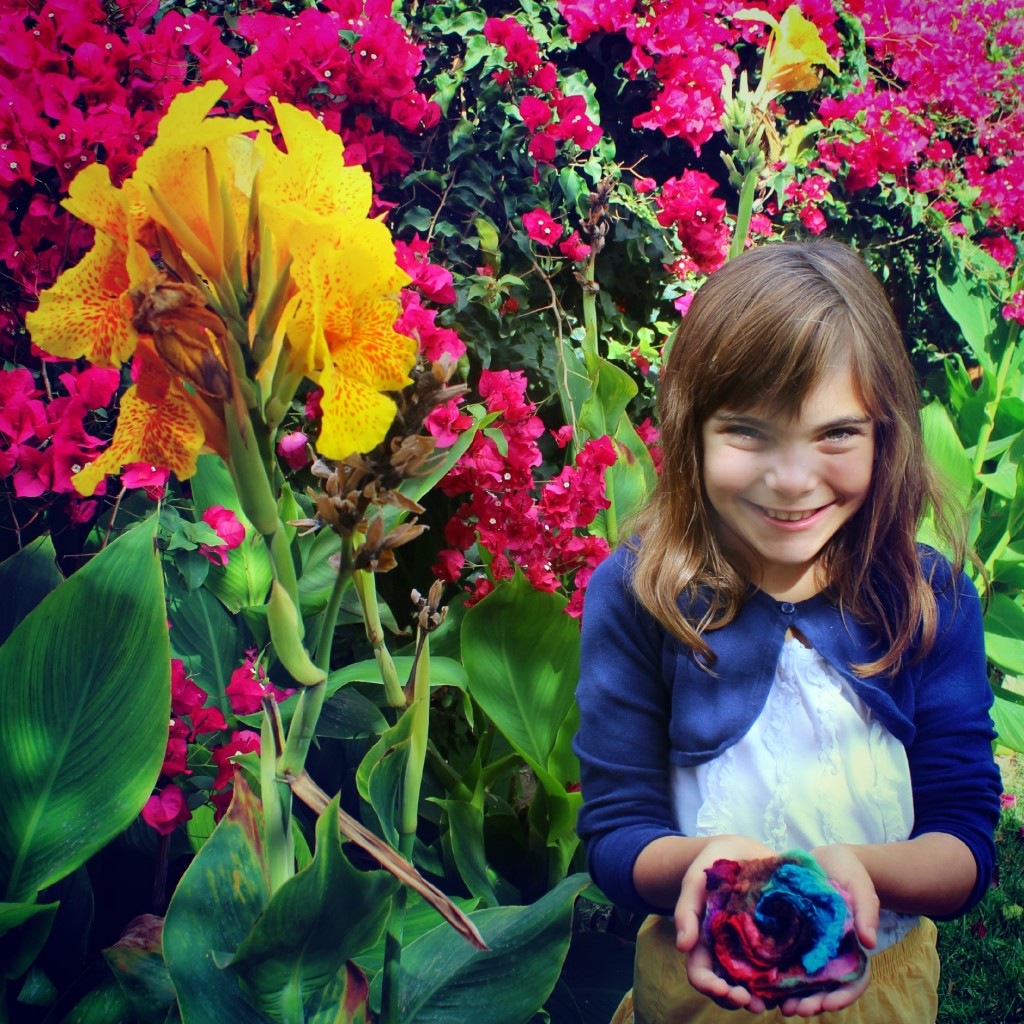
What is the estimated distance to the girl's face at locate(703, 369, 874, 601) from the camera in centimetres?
77

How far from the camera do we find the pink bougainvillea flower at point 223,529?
1.08 metres

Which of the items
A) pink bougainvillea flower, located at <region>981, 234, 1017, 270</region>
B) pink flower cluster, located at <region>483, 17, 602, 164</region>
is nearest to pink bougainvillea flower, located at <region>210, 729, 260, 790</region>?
pink flower cluster, located at <region>483, 17, 602, 164</region>

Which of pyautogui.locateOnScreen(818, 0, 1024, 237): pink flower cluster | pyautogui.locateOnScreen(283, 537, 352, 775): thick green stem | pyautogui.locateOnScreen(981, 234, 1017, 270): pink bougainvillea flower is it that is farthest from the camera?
pyautogui.locateOnScreen(981, 234, 1017, 270): pink bougainvillea flower

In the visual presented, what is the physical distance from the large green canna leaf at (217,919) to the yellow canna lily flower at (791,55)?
95 centimetres

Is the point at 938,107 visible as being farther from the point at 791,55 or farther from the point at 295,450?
the point at 295,450

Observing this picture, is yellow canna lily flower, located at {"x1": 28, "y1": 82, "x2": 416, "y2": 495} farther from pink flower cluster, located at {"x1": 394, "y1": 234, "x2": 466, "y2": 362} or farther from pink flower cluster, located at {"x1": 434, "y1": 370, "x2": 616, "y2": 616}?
pink flower cluster, located at {"x1": 434, "y1": 370, "x2": 616, "y2": 616}

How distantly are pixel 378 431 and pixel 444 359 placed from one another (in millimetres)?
76

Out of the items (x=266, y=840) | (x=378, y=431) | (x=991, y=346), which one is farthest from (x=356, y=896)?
(x=991, y=346)

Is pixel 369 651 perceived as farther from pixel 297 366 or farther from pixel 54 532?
pixel 297 366

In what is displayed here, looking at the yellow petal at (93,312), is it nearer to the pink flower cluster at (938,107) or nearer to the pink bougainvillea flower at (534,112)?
the pink bougainvillea flower at (534,112)

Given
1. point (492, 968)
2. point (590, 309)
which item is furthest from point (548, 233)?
point (492, 968)

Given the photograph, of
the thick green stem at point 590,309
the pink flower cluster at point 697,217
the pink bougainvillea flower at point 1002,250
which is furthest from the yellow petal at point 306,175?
the pink bougainvillea flower at point 1002,250

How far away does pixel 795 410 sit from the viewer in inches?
30.1

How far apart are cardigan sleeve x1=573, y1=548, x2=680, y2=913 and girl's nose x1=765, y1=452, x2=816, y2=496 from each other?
0.56ft
